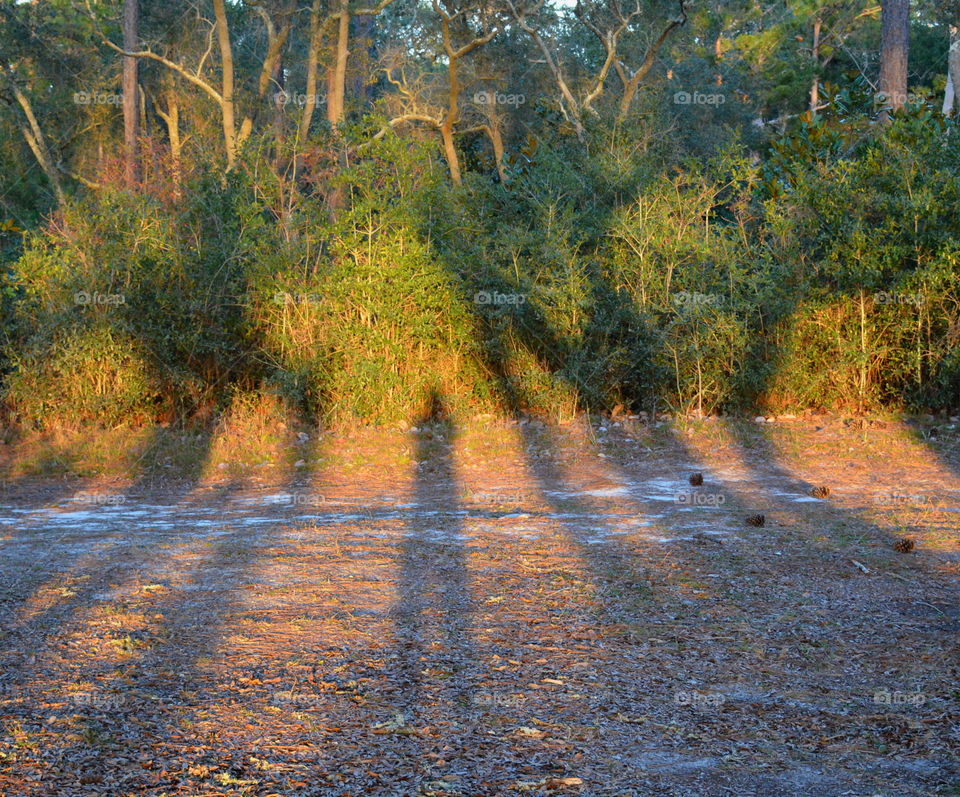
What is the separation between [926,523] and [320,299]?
706 cm

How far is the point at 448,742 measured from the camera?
11.9 feet

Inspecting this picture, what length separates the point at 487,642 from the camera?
15.3 ft

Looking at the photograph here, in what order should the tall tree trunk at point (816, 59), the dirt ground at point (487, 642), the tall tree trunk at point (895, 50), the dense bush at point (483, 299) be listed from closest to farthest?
the dirt ground at point (487, 642), the dense bush at point (483, 299), the tall tree trunk at point (895, 50), the tall tree trunk at point (816, 59)

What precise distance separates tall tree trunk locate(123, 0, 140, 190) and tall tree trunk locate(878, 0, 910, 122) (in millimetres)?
14217

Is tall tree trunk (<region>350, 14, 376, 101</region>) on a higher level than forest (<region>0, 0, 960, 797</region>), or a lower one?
higher

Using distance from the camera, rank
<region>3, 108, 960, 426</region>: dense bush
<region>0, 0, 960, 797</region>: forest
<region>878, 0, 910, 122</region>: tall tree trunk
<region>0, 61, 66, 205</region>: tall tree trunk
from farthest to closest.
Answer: <region>0, 61, 66, 205</region>: tall tree trunk
<region>878, 0, 910, 122</region>: tall tree trunk
<region>3, 108, 960, 426</region>: dense bush
<region>0, 0, 960, 797</region>: forest

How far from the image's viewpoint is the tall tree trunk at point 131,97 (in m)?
22.6

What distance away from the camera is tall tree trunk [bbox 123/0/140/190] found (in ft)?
74.2

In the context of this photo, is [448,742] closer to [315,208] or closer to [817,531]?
[817,531]

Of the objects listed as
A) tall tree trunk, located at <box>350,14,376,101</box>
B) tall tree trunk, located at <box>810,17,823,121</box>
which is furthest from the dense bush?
tall tree trunk, located at <box>810,17,823,121</box>

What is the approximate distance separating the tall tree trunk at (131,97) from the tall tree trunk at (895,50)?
14217mm

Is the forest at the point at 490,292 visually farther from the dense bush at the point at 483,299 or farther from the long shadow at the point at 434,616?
the long shadow at the point at 434,616

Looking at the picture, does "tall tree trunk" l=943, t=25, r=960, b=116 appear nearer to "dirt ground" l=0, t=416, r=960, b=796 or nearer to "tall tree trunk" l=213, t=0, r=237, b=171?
"tall tree trunk" l=213, t=0, r=237, b=171

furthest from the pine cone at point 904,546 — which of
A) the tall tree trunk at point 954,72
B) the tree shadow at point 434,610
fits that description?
the tall tree trunk at point 954,72
